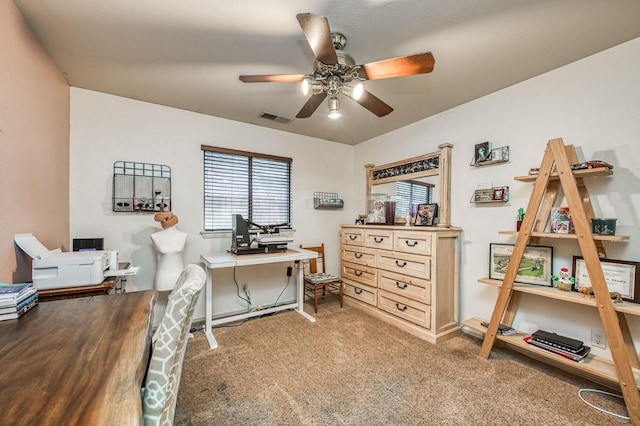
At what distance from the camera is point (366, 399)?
5.79 feet

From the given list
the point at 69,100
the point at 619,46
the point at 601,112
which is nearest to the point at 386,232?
the point at 601,112

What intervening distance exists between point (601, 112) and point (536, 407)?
6.97ft

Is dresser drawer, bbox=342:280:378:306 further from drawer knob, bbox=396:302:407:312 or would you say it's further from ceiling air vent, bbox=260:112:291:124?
ceiling air vent, bbox=260:112:291:124

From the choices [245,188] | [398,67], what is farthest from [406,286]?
[245,188]

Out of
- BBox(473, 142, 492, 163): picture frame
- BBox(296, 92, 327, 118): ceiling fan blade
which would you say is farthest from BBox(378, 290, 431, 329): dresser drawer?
BBox(296, 92, 327, 118): ceiling fan blade

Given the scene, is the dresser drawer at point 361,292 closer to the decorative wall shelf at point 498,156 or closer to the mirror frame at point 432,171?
the mirror frame at point 432,171

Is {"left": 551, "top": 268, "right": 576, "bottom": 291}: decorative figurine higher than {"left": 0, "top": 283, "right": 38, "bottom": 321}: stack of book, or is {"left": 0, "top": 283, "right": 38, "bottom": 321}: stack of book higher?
{"left": 0, "top": 283, "right": 38, "bottom": 321}: stack of book

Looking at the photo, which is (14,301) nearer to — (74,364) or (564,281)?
(74,364)

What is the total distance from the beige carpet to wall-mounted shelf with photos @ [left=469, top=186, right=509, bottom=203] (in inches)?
54.3

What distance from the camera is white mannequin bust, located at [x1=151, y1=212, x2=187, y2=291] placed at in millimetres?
2508

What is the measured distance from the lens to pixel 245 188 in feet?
11.1

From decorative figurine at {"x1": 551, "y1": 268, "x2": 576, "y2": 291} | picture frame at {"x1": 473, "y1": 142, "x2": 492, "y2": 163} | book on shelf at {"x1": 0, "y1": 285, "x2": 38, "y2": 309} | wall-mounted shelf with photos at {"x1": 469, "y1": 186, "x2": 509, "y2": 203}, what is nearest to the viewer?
book on shelf at {"x1": 0, "y1": 285, "x2": 38, "y2": 309}

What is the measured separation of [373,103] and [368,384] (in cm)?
210

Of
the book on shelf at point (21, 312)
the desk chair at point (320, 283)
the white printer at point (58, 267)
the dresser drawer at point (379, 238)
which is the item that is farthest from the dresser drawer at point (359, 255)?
the book on shelf at point (21, 312)
